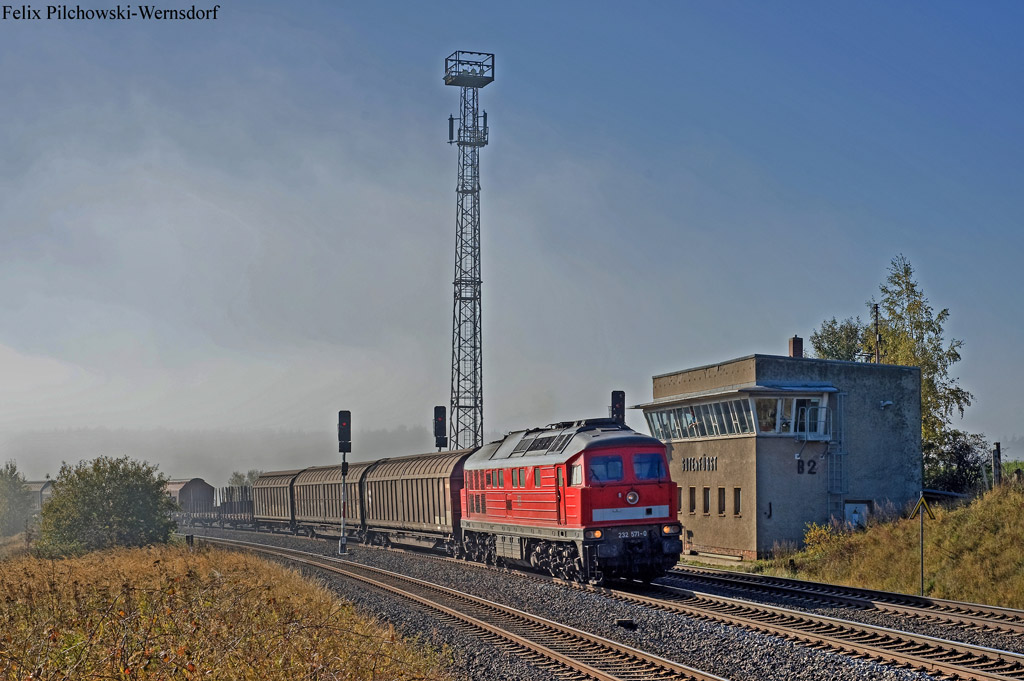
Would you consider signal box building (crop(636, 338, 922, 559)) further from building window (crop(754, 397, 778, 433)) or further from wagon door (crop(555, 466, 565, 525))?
wagon door (crop(555, 466, 565, 525))

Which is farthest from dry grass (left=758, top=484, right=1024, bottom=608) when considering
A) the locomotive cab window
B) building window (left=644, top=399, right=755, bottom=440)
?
the locomotive cab window

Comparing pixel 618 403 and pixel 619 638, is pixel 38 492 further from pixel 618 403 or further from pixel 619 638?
pixel 619 638

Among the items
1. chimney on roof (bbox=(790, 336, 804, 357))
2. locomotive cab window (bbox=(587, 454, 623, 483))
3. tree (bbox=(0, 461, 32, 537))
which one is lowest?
tree (bbox=(0, 461, 32, 537))

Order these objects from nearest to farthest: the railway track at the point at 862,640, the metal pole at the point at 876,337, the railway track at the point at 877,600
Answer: the railway track at the point at 862,640, the railway track at the point at 877,600, the metal pole at the point at 876,337

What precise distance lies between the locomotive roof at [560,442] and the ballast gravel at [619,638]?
333 centimetres

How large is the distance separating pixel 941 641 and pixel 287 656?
10.1 meters

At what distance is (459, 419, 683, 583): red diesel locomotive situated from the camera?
23.6m

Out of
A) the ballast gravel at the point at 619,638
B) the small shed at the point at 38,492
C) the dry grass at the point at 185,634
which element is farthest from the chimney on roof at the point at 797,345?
the small shed at the point at 38,492

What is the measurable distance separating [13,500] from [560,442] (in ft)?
336

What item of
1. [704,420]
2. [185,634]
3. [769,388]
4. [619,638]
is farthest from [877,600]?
[704,420]

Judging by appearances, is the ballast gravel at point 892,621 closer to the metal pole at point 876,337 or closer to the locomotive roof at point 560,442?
the locomotive roof at point 560,442

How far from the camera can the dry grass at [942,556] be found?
22891 mm

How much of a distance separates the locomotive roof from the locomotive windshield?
0.30 metres

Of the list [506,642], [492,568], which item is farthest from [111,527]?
[506,642]
